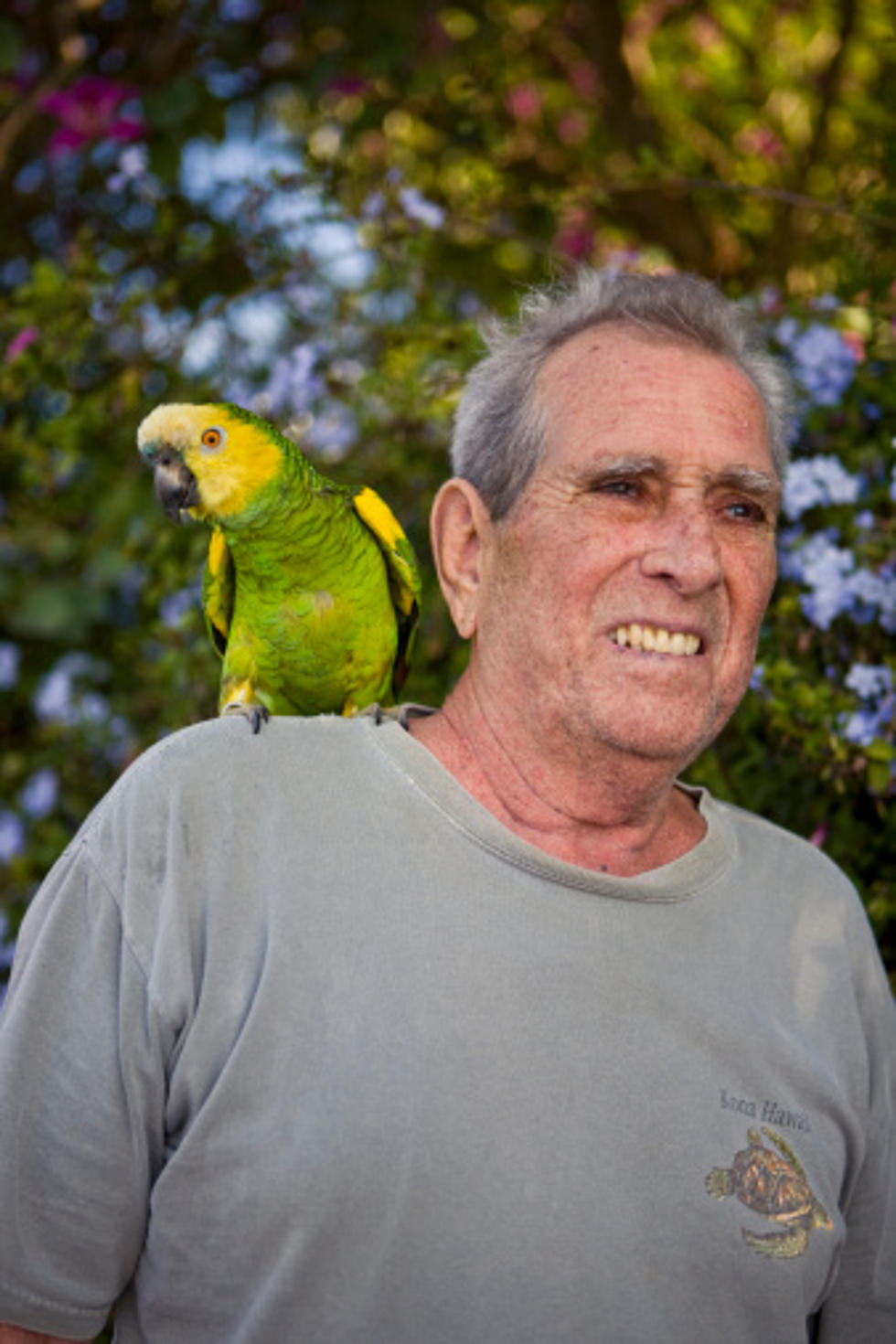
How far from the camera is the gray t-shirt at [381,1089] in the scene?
1.41 metres

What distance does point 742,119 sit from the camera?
4.12 m

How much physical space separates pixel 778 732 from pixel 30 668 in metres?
2.18

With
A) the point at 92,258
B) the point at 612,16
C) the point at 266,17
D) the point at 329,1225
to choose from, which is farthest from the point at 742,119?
the point at 329,1225

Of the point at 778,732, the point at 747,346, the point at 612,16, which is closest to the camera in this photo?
the point at 747,346

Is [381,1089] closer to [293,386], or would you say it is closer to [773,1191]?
[773,1191]

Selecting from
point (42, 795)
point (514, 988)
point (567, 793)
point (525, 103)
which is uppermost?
point (525, 103)

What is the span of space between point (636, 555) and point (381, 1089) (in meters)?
0.69

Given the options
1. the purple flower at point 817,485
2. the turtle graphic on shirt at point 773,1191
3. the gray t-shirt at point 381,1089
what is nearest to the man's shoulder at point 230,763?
the gray t-shirt at point 381,1089

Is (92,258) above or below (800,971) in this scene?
above

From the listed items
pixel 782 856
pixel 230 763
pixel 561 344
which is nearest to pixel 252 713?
pixel 230 763

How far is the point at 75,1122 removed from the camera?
4.65ft

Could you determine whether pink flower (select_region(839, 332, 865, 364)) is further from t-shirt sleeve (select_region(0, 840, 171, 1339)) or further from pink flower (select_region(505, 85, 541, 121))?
pink flower (select_region(505, 85, 541, 121))

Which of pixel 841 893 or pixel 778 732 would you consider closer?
pixel 841 893

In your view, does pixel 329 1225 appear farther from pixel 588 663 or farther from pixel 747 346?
pixel 747 346
